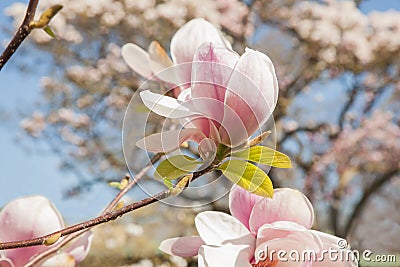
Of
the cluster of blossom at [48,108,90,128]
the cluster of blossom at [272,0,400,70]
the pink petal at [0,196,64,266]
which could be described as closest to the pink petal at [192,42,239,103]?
the pink petal at [0,196,64,266]

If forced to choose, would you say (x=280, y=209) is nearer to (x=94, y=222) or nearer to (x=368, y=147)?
(x=94, y=222)

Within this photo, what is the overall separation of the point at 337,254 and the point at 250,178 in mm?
56

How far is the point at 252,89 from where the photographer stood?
0.26m

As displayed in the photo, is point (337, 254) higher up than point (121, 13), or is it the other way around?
point (121, 13)

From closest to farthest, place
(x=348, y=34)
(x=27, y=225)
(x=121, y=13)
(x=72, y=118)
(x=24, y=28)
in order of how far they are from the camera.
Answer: (x=24, y=28) < (x=27, y=225) < (x=121, y=13) < (x=348, y=34) < (x=72, y=118)

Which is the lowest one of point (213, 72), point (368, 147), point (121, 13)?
point (368, 147)

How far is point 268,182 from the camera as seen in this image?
0.26 m

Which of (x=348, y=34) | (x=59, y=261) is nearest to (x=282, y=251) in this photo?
(x=59, y=261)

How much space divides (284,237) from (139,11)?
347 cm

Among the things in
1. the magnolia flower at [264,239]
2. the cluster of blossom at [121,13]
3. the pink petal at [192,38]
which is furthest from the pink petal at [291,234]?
the cluster of blossom at [121,13]

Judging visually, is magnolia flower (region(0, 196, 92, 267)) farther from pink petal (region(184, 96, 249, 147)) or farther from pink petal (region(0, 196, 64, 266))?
pink petal (region(184, 96, 249, 147))

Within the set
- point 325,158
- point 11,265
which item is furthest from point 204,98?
point 325,158

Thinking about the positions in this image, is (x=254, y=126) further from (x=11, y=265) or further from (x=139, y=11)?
(x=139, y=11)

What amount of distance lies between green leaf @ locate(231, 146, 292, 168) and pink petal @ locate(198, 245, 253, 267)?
0.14 feet
